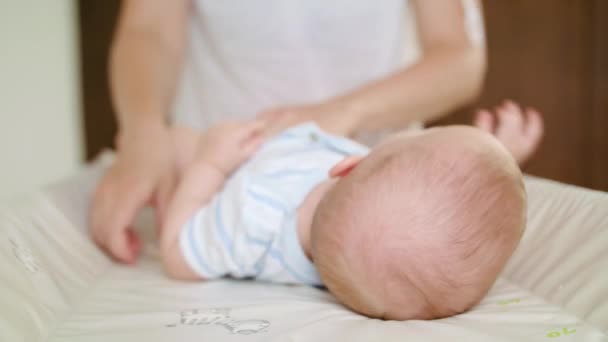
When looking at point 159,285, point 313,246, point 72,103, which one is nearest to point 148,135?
point 159,285

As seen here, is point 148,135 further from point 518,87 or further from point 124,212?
point 518,87

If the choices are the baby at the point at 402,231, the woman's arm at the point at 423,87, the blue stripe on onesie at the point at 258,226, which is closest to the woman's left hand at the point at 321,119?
the woman's arm at the point at 423,87

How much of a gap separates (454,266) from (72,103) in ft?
6.52

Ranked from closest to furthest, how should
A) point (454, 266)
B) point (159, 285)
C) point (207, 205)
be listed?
1. point (454, 266)
2. point (159, 285)
3. point (207, 205)

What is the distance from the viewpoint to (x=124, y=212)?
37.2 inches

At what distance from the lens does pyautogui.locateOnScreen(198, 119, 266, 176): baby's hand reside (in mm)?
938

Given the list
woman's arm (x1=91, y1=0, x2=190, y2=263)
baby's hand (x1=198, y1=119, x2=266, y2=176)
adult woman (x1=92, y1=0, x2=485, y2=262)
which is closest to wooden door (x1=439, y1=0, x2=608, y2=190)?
adult woman (x1=92, y1=0, x2=485, y2=262)

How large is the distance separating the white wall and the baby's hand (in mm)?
1308

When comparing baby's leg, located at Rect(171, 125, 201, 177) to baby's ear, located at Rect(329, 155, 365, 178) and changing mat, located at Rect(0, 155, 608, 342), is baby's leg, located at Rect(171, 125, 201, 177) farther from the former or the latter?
baby's ear, located at Rect(329, 155, 365, 178)

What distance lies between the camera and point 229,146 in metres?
0.94

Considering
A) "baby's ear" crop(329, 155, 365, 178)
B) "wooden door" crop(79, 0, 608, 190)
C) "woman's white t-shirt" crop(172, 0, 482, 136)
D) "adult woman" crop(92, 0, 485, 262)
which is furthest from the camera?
"wooden door" crop(79, 0, 608, 190)

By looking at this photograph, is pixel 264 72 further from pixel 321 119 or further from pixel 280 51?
pixel 321 119

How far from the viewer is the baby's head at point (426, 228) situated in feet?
2.08

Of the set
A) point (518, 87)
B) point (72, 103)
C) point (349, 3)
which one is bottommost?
point (518, 87)
